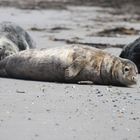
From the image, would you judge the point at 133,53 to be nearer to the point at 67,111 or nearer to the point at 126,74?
the point at 126,74

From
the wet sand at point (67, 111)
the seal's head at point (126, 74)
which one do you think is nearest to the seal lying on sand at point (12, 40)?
the wet sand at point (67, 111)

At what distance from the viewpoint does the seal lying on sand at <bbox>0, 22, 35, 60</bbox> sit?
27.7ft

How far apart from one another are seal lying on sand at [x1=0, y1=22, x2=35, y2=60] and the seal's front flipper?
1333mm

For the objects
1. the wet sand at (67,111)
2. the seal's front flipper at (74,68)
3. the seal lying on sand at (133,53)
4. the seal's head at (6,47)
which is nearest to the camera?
the wet sand at (67,111)

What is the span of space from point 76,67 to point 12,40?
1.88m

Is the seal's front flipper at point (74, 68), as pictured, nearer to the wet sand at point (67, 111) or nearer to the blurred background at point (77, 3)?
the wet sand at point (67, 111)

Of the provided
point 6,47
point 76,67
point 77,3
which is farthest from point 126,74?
point 77,3

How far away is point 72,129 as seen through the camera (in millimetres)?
4930

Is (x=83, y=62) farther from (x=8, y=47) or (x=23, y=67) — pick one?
(x=8, y=47)

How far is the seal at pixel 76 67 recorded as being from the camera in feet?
23.6

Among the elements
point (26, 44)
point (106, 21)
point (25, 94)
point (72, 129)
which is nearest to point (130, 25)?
point (106, 21)

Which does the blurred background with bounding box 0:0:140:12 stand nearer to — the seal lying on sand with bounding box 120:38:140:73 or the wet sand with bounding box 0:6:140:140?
the seal lying on sand with bounding box 120:38:140:73

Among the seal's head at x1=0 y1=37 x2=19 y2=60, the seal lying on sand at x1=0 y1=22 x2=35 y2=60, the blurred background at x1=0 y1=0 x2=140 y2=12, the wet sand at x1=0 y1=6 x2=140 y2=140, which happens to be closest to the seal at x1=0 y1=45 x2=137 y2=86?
the wet sand at x1=0 y1=6 x2=140 y2=140

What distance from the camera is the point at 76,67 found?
729 cm
